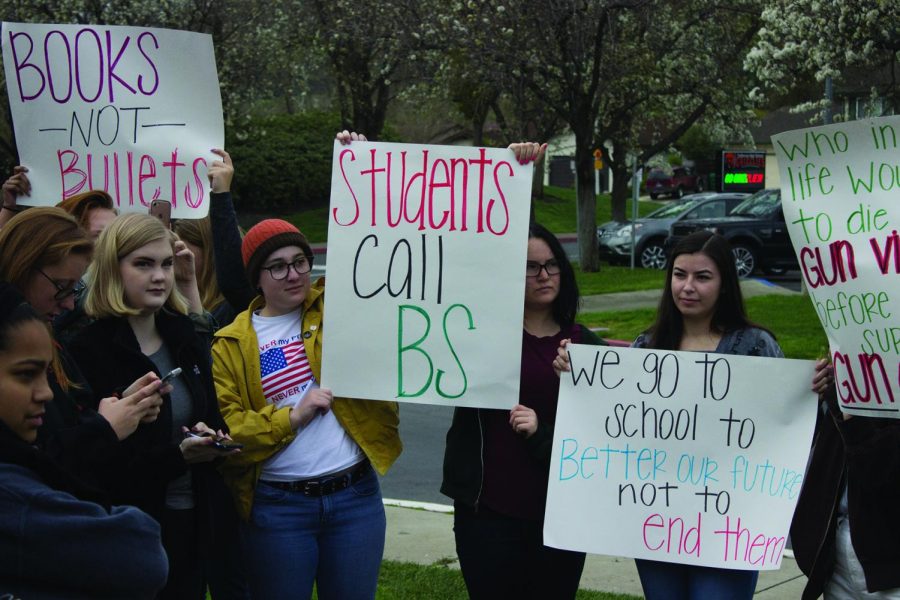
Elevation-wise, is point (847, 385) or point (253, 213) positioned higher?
point (847, 385)

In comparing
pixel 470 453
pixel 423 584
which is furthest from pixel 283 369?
pixel 423 584

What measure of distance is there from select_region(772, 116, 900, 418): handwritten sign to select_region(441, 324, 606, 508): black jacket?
0.77m

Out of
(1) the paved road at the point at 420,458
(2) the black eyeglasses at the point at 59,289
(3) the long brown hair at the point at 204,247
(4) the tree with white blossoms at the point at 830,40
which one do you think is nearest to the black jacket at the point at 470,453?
(2) the black eyeglasses at the point at 59,289

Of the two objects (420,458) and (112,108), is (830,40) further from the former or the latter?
(112,108)

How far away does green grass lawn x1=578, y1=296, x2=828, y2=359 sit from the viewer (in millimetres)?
11758

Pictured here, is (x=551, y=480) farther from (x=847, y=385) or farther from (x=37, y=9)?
(x=37, y=9)

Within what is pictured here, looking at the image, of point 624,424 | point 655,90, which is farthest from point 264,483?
point 655,90

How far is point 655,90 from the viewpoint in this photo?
20.7m

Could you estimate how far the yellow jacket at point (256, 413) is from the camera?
11.4 ft

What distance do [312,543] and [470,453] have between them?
58 cm

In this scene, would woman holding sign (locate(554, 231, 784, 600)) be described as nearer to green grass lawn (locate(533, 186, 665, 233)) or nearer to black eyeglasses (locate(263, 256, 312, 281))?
black eyeglasses (locate(263, 256, 312, 281))

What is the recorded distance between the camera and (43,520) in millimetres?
2047

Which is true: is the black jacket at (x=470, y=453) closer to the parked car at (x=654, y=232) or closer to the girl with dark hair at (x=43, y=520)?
the girl with dark hair at (x=43, y=520)

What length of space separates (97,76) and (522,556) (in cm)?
270
